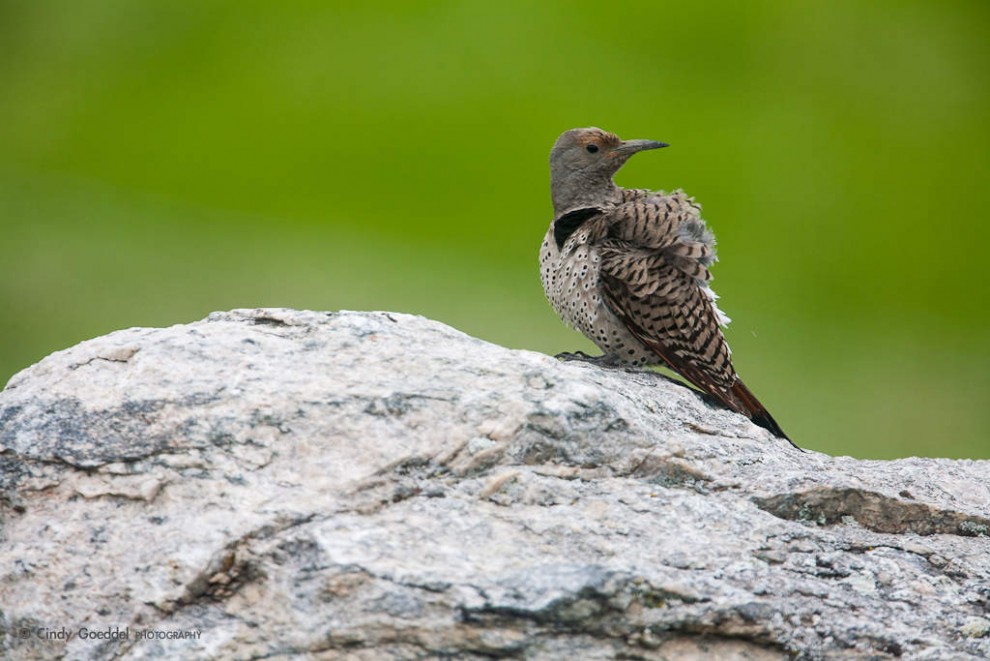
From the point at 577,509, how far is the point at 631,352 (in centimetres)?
199

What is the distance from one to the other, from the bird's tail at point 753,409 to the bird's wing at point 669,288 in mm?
20

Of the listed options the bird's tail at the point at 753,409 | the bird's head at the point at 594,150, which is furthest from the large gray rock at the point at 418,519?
the bird's head at the point at 594,150

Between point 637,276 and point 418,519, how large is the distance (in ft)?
7.16

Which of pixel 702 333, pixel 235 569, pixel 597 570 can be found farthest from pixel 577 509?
pixel 702 333

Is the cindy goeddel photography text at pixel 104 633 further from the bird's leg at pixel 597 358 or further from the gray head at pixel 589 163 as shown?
the gray head at pixel 589 163

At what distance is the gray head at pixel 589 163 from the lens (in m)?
5.50

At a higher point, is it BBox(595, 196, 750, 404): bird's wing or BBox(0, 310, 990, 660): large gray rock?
BBox(595, 196, 750, 404): bird's wing

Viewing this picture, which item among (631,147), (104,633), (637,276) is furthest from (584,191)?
(104,633)

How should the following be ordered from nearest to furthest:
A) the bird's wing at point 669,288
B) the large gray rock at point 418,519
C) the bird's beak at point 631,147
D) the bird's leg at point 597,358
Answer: the large gray rock at point 418,519 → the bird's wing at point 669,288 → the bird's leg at point 597,358 → the bird's beak at point 631,147

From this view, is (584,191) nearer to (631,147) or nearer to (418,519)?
(631,147)

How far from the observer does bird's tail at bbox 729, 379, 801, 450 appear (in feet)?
15.1

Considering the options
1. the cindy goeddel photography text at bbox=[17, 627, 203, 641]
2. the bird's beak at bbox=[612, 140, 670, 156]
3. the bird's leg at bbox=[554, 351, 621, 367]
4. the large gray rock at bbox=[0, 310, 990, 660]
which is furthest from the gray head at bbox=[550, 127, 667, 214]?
the cindy goeddel photography text at bbox=[17, 627, 203, 641]

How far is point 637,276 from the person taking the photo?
16.1 feet

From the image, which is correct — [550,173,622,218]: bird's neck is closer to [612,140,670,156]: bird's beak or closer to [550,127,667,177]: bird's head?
[550,127,667,177]: bird's head
